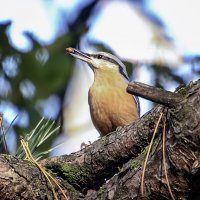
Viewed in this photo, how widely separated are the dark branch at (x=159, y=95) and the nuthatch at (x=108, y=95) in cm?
247

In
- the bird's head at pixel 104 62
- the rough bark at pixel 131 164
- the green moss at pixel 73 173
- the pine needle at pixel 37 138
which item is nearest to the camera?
the rough bark at pixel 131 164

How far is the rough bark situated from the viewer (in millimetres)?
2619

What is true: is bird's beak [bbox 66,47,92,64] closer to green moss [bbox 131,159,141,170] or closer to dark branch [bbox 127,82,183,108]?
green moss [bbox 131,159,141,170]

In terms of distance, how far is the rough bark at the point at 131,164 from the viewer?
262cm

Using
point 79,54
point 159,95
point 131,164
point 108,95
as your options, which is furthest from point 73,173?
point 79,54

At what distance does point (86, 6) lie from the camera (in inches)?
257

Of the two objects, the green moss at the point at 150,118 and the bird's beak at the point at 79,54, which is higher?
the bird's beak at the point at 79,54

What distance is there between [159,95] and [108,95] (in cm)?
267

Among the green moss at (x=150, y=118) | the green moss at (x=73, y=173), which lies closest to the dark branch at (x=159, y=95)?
the green moss at (x=150, y=118)

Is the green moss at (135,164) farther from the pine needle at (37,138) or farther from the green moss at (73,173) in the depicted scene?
the pine needle at (37,138)

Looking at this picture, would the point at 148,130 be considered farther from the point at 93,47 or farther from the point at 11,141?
the point at 93,47

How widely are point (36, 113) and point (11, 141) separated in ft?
1.09

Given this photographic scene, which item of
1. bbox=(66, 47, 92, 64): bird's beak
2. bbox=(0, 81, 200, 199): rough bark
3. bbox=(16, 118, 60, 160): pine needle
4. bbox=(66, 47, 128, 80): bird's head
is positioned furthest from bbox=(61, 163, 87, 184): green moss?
bbox=(66, 47, 128, 80): bird's head

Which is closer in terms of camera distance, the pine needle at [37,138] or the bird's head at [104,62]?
the pine needle at [37,138]
